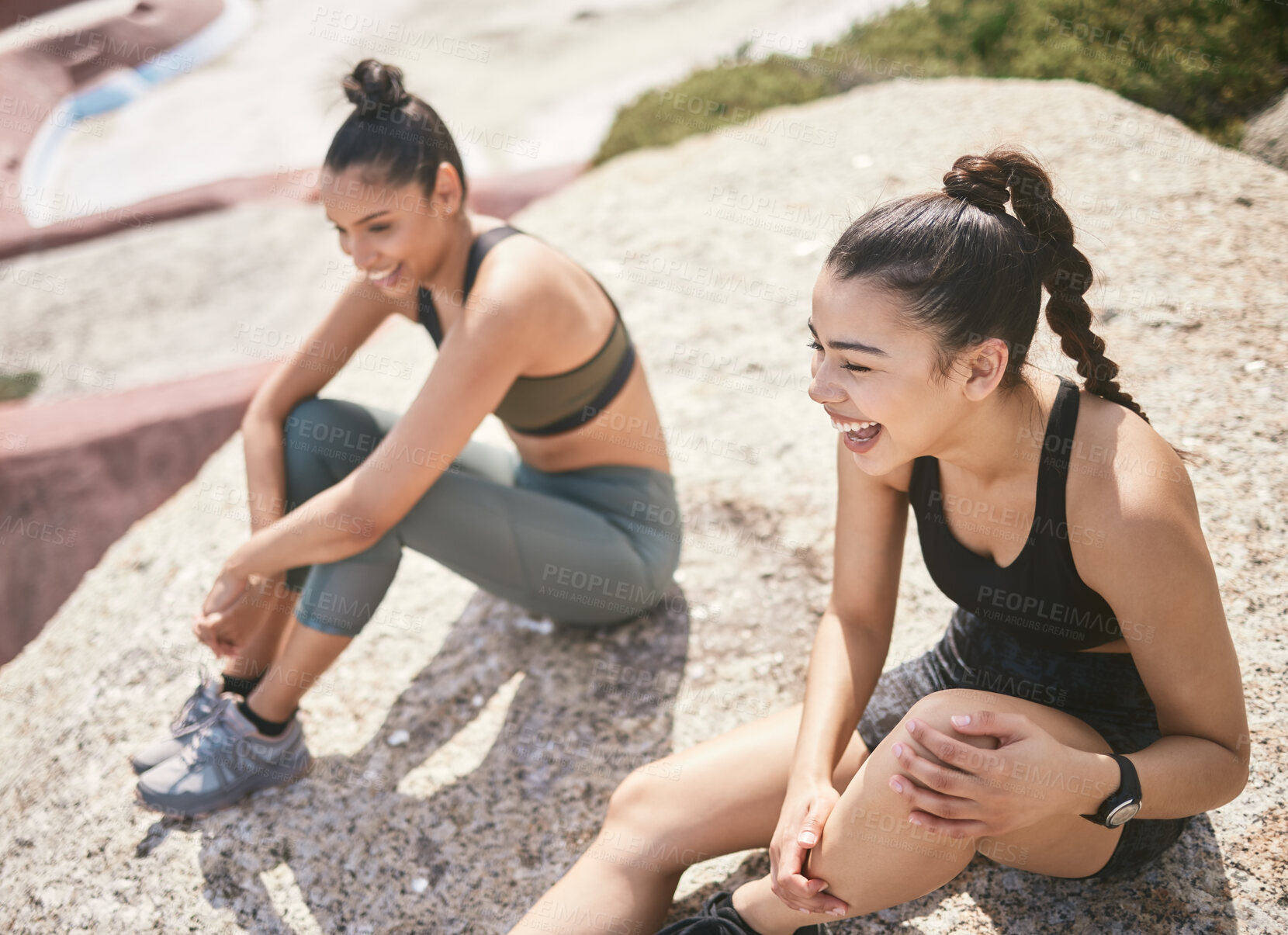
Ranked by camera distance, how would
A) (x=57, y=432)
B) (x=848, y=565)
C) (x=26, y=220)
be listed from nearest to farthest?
(x=848, y=565) < (x=57, y=432) < (x=26, y=220)

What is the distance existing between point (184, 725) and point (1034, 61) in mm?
5496

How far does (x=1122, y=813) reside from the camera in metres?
1.40

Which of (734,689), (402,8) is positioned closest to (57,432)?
(734,689)

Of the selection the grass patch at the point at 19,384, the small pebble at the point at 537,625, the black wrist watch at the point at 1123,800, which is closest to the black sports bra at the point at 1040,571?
the black wrist watch at the point at 1123,800

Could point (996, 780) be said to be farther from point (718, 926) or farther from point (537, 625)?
point (537, 625)

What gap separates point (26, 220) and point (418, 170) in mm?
9936

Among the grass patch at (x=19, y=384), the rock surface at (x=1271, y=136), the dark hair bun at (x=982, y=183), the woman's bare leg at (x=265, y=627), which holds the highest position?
the dark hair bun at (x=982, y=183)

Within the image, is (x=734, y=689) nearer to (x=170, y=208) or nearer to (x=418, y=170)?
(x=418, y=170)

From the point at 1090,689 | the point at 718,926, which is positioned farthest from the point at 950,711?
the point at 718,926

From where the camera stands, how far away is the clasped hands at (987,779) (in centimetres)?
136

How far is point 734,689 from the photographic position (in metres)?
2.53

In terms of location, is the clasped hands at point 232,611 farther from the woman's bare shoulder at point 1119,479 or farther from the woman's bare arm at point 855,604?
the woman's bare shoulder at point 1119,479

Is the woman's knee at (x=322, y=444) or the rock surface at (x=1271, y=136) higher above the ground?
the rock surface at (x=1271, y=136)

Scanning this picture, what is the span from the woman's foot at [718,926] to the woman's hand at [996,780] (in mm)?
A: 439
